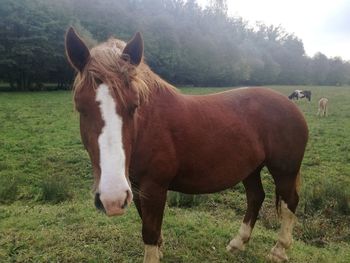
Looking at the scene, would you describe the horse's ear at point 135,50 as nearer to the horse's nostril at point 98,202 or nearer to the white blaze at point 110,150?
the white blaze at point 110,150

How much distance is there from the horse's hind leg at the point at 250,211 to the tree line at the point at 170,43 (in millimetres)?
2537

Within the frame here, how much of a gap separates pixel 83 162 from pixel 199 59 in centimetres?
4141

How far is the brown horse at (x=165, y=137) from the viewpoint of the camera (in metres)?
2.25

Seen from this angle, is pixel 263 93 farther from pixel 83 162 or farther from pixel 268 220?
pixel 83 162

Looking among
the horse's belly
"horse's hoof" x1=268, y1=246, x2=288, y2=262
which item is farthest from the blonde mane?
"horse's hoof" x1=268, y1=246, x2=288, y2=262

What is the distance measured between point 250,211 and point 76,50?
2.89 meters

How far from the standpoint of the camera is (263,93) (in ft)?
13.2

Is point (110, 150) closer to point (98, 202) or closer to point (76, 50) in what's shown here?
point (98, 202)

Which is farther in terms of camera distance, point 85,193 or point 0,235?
point 85,193

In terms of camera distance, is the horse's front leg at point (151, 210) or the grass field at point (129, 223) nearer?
the horse's front leg at point (151, 210)

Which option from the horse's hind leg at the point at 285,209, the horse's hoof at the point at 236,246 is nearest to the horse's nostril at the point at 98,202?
the horse's hoof at the point at 236,246

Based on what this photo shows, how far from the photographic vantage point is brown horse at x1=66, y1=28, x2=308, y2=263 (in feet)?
7.38

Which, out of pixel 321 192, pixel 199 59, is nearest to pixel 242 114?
pixel 321 192

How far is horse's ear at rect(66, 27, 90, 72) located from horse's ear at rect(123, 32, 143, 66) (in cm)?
29
